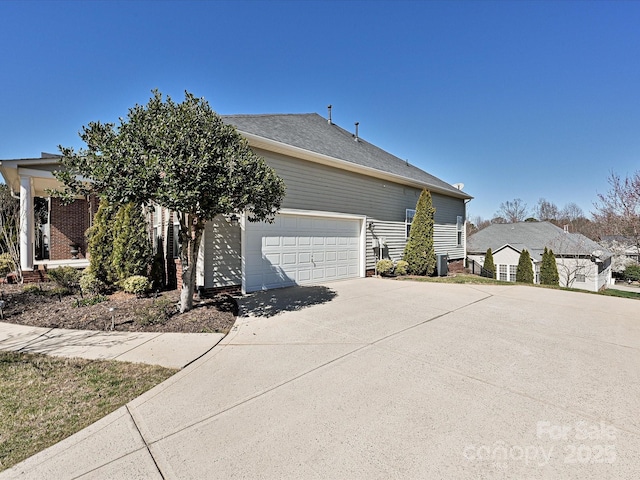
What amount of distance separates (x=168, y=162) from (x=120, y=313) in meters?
3.28

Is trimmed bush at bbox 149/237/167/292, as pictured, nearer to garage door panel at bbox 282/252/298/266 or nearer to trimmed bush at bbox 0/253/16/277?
garage door panel at bbox 282/252/298/266

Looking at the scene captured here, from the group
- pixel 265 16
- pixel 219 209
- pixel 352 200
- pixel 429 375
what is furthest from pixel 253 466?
pixel 265 16

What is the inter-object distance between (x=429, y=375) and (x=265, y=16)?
33.4ft

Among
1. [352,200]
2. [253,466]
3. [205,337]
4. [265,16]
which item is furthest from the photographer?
[352,200]

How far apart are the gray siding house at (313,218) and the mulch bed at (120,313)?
1374 millimetres

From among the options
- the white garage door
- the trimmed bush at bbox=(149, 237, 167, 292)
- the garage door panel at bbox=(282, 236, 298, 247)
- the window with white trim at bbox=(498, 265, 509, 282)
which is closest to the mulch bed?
the trimmed bush at bbox=(149, 237, 167, 292)

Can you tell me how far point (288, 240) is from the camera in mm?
9023

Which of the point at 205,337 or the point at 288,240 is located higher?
the point at 288,240

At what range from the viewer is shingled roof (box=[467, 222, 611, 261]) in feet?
68.4

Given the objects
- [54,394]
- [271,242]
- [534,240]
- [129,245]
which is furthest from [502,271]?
[54,394]

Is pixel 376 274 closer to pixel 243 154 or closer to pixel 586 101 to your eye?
pixel 243 154

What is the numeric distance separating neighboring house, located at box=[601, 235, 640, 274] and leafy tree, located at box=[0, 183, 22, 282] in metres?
27.6

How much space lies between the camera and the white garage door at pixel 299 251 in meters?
8.27

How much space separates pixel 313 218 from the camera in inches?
383
